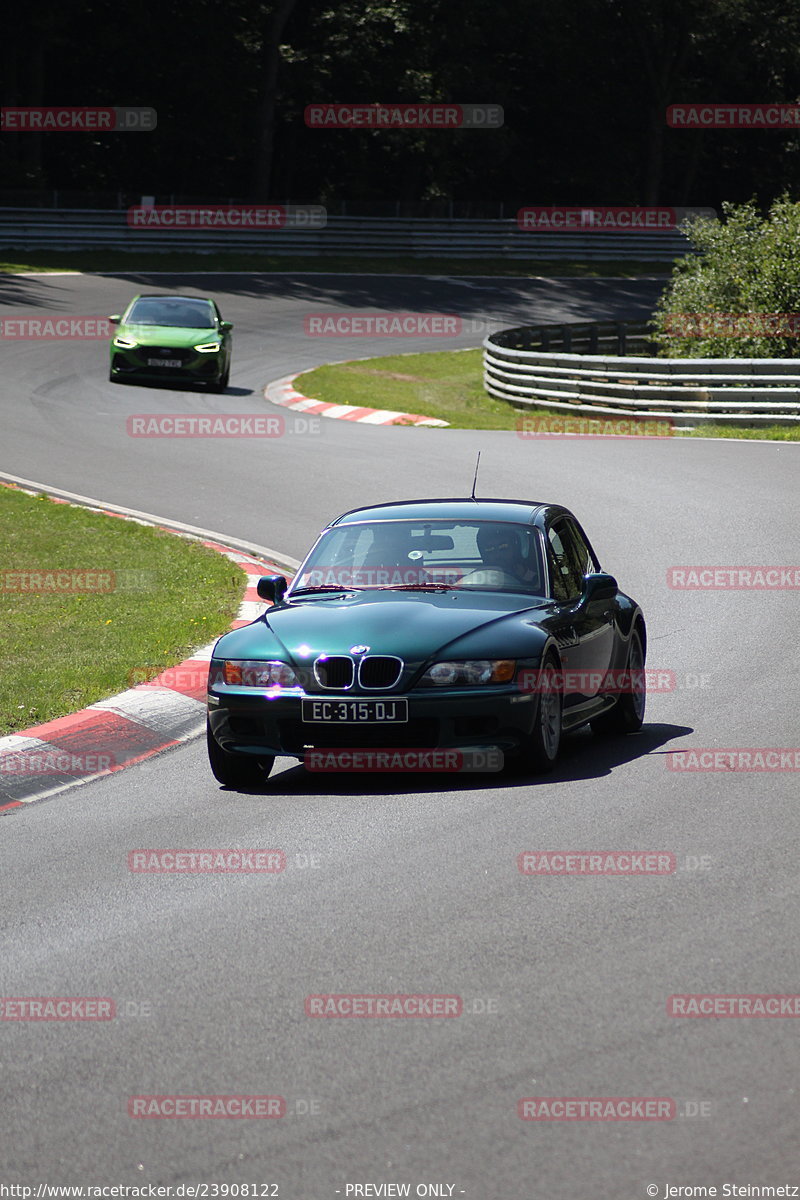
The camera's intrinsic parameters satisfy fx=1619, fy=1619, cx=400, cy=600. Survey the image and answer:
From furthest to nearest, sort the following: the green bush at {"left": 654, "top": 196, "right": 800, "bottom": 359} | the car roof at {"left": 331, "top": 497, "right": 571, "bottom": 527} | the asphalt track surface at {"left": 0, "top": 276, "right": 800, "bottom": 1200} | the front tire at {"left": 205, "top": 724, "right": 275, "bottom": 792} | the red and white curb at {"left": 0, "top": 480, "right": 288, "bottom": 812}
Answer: the green bush at {"left": 654, "top": 196, "right": 800, "bottom": 359} → the car roof at {"left": 331, "top": 497, "right": 571, "bottom": 527} → the red and white curb at {"left": 0, "top": 480, "right": 288, "bottom": 812} → the front tire at {"left": 205, "top": 724, "right": 275, "bottom": 792} → the asphalt track surface at {"left": 0, "top": 276, "right": 800, "bottom": 1200}

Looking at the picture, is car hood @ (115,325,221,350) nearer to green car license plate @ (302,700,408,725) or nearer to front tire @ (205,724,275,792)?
front tire @ (205,724,275,792)

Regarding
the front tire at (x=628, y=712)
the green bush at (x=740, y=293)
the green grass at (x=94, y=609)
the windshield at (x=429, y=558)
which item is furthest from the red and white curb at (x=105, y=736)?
the green bush at (x=740, y=293)

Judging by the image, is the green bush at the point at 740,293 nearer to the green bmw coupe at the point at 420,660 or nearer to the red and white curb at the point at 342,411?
the red and white curb at the point at 342,411

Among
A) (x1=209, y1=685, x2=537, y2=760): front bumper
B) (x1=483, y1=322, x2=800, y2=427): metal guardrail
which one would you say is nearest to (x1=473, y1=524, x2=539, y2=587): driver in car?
(x1=209, y1=685, x2=537, y2=760): front bumper

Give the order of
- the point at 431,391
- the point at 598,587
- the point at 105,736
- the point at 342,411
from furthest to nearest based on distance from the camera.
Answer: the point at 431,391
the point at 342,411
the point at 105,736
the point at 598,587

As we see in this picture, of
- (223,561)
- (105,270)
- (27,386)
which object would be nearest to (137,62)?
(105,270)

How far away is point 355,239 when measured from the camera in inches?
2104

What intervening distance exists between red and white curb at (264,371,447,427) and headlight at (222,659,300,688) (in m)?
18.2

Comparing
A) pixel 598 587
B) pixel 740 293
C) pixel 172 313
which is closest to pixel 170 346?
pixel 172 313

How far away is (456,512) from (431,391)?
22.2m

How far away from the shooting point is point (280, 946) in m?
5.74

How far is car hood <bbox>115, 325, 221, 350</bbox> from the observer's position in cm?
2820

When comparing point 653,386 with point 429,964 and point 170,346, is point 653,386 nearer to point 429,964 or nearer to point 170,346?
point 170,346

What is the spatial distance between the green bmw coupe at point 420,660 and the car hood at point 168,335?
19343 millimetres
